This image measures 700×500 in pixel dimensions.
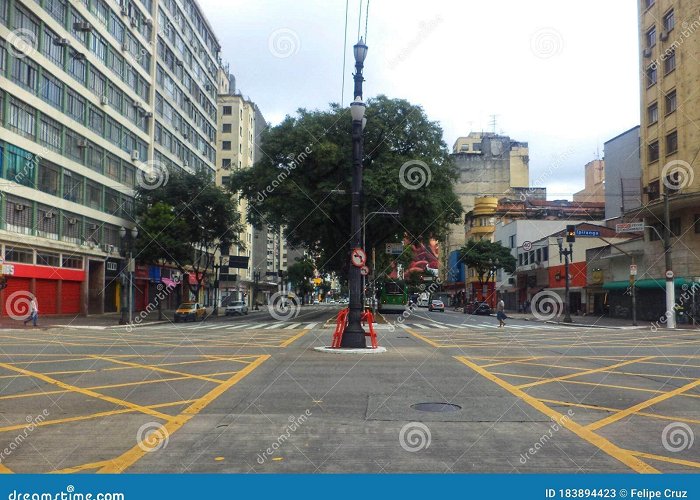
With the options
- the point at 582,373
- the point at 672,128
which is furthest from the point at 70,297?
the point at 672,128

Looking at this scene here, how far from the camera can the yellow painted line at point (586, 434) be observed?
18.3 feet

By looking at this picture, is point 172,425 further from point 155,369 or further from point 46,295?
point 46,295

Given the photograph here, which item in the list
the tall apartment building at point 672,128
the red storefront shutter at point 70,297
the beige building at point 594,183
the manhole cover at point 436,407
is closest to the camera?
the manhole cover at point 436,407

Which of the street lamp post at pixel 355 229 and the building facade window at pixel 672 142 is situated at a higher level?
the building facade window at pixel 672 142

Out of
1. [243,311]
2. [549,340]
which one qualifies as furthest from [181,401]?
[243,311]

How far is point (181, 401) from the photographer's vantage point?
890cm

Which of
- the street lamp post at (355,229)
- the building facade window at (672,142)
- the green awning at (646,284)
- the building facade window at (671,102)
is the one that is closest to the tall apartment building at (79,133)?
the street lamp post at (355,229)

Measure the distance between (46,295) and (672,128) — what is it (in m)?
40.4

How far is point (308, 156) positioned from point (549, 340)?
19.7 meters

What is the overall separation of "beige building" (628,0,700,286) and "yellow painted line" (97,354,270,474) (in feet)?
98.5

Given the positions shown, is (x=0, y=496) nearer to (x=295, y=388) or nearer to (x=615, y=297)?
(x=295, y=388)

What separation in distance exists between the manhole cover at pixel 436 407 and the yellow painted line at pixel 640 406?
5.93 ft

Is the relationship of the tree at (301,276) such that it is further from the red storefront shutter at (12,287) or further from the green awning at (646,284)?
the red storefront shutter at (12,287)

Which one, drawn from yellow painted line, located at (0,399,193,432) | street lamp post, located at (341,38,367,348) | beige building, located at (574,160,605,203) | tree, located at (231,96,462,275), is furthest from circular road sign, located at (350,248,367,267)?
beige building, located at (574,160,605,203)
